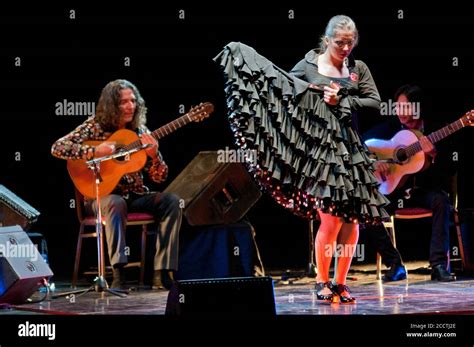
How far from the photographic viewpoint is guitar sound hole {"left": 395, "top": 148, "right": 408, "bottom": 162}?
655 cm

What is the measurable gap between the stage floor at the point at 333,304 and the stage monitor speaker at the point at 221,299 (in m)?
0.74

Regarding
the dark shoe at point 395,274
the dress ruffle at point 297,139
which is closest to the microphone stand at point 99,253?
the dress ruffle at point 297,139

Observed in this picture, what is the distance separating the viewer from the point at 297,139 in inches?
187

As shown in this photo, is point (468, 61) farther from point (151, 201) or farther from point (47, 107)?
point (47, 107)

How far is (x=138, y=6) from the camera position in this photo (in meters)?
7.19

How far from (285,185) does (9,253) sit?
1.69m

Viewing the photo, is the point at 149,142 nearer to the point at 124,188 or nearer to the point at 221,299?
the point at 124,188

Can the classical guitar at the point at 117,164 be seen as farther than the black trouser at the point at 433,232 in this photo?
No

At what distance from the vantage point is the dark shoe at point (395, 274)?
20.6ft

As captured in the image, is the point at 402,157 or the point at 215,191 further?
the point at 402,157

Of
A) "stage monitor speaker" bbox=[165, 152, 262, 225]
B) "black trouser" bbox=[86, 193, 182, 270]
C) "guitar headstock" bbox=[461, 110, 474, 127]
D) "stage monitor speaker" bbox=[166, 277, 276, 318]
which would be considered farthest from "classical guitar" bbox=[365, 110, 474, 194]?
"stage monitor speaker" bbox=[166, 277, 276, 318]

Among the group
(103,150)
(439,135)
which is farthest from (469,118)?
(103,150)

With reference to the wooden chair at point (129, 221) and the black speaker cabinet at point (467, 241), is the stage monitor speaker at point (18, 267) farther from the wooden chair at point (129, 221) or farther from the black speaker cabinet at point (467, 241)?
the black speaker cabinet at point (467, 241)

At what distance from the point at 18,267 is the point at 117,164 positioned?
127 centimetres
